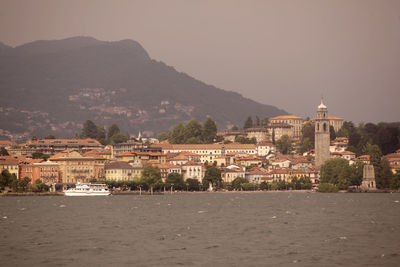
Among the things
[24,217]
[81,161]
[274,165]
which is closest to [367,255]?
[24,217]

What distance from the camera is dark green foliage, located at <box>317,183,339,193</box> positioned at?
435 ft

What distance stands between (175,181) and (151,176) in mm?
4379

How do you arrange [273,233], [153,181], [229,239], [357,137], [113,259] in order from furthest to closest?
[357,137] → [153,181] → [273,233] → [229,239] → [113,259]

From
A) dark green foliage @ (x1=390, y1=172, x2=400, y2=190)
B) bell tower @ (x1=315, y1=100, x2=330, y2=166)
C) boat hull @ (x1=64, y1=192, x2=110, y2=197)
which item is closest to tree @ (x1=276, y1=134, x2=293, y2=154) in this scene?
bell tower @ (x1=315, y1=100, x2=330, y2=166)

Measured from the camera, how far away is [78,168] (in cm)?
14638

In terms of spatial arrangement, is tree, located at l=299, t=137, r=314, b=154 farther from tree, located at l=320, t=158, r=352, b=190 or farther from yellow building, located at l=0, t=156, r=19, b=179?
yellow building, located at l=0, t=156, r=19, b=179

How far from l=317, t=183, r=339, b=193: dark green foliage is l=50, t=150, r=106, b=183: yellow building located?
40263mm

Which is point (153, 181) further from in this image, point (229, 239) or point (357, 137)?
point (229, 239)

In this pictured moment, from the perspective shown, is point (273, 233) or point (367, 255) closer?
point (367, 255)

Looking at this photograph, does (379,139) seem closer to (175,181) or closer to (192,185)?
(192,185)

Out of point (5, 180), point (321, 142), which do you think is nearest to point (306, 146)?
point (321, 142)

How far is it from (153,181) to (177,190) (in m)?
5.43

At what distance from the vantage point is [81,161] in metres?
147

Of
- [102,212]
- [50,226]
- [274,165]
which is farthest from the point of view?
[274,165]
